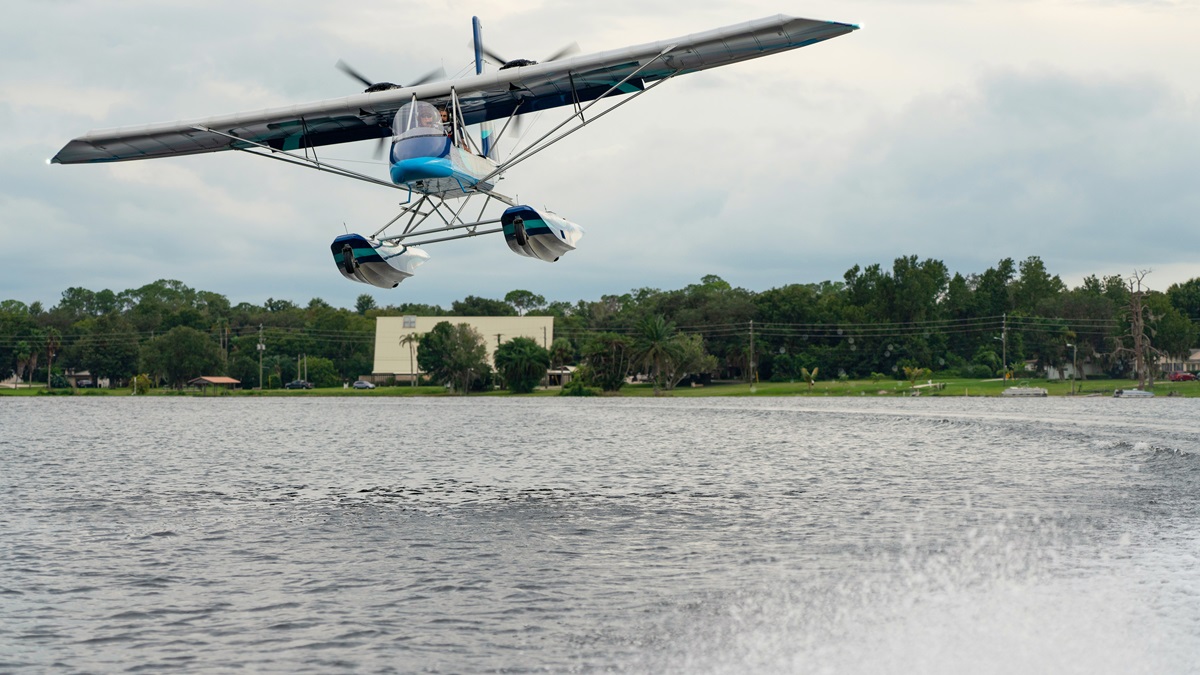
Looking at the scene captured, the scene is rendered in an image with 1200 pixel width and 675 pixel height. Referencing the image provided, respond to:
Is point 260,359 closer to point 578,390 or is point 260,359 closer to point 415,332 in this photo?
point 415,332

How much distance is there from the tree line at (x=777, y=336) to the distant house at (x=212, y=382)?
1.18 m

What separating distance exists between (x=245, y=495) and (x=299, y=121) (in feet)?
42.2

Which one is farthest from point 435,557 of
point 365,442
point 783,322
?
point 783,322

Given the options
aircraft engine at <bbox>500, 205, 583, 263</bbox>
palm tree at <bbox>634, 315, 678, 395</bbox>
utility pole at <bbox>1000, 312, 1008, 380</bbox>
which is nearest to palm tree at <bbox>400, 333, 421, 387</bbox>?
palm tree at <bbox>634, 315, 678, 395</bbox>

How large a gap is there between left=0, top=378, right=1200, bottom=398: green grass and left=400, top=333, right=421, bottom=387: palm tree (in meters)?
3.23

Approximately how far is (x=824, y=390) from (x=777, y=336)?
51.4 ft

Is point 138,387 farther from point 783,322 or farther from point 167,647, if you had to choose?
point 167,647

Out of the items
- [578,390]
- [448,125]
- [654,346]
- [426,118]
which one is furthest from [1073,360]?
[426,118]

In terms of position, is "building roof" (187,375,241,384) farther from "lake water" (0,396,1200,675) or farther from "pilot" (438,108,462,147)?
"pilot" (438,108,462,147)

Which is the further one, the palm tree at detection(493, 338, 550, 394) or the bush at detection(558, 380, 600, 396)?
the palm tree at detection(493, 338, 550, 394)

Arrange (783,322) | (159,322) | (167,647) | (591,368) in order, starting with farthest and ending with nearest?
(159,322), (783,322), (591,368), (167,647)

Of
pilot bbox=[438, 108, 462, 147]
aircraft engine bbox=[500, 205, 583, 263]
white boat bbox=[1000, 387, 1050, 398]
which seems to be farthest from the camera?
white boat bbox=[1000, 387, 1050, 398]

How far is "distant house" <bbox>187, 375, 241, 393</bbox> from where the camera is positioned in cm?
13000

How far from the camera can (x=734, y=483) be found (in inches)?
1121
